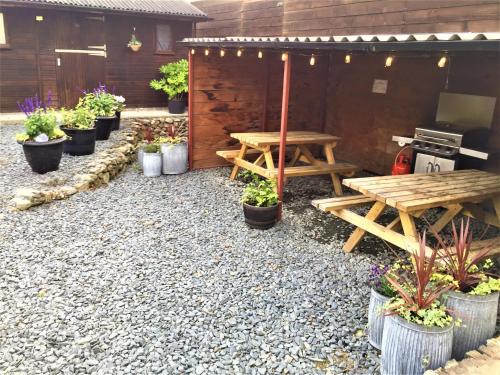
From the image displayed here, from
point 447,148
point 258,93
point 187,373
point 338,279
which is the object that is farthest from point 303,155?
point 187,373

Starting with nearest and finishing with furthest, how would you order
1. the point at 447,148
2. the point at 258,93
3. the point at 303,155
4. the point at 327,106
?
the point at 447,148 < the point at 303,155 < the point at 258,93 < the point at 327,106

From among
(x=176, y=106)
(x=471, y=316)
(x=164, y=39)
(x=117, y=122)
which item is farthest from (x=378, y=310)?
(x=164, y=39)

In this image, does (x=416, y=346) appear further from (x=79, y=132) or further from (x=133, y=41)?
(x=133, y=41)

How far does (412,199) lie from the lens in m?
4.20

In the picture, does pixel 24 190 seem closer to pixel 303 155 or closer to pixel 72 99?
pixel 303 155

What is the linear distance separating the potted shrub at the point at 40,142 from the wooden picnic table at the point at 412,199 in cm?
431

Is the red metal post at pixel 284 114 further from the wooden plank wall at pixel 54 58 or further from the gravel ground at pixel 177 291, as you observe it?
the wooden plank wall at pixel 54 58

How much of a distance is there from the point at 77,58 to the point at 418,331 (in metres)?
11.6

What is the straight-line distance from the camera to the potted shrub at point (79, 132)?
7.55 m

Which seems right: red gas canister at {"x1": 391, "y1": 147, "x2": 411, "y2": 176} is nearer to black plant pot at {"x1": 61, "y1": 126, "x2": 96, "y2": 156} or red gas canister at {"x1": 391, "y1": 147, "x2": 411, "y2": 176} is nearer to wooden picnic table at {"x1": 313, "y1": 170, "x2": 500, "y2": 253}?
wooden picnic table at {"x1": 313, "y1": 170, "x2": 500, "y2": 253}

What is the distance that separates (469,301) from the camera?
9.63 feet

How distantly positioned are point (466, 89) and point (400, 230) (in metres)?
2.58

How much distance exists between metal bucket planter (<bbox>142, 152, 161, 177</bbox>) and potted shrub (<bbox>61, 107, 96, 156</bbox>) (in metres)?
1.00

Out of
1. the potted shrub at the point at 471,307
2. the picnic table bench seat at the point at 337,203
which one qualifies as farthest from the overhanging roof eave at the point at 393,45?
the picnic table bench seat at the point at 337,203
